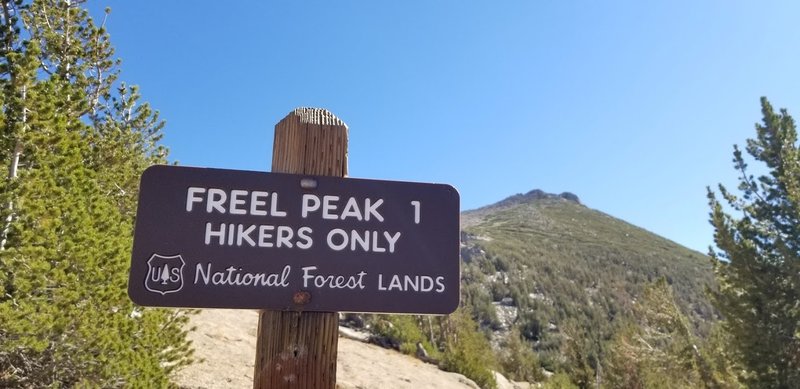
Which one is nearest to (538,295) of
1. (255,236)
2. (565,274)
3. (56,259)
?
(565,274)

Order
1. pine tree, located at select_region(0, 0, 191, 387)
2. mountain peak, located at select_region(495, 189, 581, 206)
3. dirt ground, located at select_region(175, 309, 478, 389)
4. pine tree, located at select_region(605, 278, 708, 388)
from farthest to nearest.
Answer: mountain peak, located at select_region(495, 189, 581, 206), pine tree, located at select_region(605, 278, 708, 388), dirt ground, located at select_region(175, 309, 478, 389), pine tree, located at select_region(0, 0, 191, 387)

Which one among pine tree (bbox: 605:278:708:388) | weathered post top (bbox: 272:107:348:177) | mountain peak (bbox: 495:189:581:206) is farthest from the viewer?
mountain peak (bbox: 495:189:581:206)

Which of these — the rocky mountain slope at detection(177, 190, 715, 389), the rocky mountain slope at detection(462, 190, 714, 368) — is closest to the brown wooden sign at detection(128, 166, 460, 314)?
the rocky mountain slope at detection(177, 190, 715, 389)

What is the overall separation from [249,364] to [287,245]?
11.8 meters

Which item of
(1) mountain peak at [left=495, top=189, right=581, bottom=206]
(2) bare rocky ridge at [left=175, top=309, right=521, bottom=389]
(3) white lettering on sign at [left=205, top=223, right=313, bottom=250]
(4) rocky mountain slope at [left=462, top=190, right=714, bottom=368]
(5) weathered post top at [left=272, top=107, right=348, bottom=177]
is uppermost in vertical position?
(1) mountain peak at [left=495, top=189, right=581, bottom=206]

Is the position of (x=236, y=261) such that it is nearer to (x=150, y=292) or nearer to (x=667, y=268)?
(x=150, y=292)

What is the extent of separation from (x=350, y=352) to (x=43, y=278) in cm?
1281

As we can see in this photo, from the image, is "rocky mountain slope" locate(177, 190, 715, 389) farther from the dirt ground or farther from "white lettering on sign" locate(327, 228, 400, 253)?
"white lettering on sign" locate(327, 228, 400, 253)

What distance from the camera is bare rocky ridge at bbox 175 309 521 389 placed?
11008mm

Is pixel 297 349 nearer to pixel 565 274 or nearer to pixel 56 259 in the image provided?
pixel 56 259

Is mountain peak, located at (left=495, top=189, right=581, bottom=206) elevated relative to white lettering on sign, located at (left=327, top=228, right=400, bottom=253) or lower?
→ elevated

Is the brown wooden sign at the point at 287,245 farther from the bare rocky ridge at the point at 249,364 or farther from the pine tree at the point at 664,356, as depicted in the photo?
the pine tree at the point at 664,356

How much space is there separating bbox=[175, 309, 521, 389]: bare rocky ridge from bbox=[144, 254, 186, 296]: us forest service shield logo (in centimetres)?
758

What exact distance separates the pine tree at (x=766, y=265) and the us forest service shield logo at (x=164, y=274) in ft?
48.6
